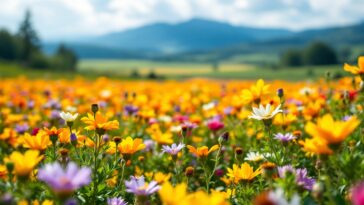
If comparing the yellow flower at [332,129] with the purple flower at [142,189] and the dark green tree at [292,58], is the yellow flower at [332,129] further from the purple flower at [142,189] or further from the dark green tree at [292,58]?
the dark green tree at [292,58]

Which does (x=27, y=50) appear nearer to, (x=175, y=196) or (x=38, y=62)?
(x=38, y=62)

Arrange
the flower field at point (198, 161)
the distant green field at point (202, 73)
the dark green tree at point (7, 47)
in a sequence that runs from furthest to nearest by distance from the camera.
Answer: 1. the dark green tree at point (7, 47)
2. the distant green field at point (202, 73)
3. the flower field at point (198, 161)

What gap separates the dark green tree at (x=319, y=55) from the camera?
77.1m

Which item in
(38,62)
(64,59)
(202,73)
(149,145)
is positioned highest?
(149,145)

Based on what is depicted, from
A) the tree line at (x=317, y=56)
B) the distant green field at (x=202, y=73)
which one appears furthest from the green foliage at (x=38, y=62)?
the tree line at (x=317, y=56)

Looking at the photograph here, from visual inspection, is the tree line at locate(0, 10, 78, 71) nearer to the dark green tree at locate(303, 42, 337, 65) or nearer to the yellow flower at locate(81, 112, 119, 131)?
the dark green tree at locate(303, 42, 337, 65)

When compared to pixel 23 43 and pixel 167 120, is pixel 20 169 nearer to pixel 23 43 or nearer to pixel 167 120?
pixel 167 120

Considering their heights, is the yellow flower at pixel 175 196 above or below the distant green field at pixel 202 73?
above

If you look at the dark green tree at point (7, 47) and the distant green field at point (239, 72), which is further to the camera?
the dark green tree at point (7, 47)

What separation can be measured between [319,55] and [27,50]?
4775 cm

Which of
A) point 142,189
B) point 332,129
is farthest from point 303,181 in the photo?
point 142,189

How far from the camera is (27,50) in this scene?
231ft

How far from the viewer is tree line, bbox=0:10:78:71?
67.5 m

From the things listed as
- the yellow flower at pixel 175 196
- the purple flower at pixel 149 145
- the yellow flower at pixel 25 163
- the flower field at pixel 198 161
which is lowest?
the purple flower at pixel 149 145
